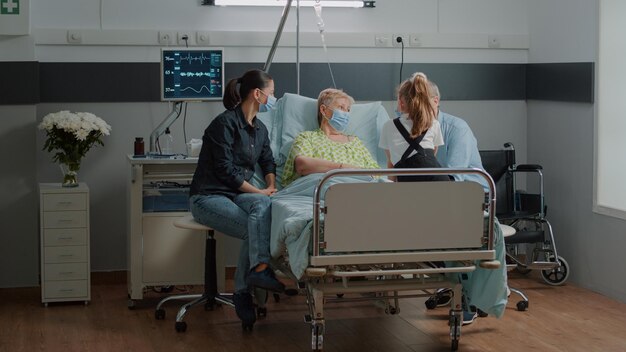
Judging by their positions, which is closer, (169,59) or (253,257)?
(253,257)

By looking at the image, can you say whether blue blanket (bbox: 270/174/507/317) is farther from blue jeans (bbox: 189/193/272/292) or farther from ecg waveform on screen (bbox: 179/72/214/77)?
ecg waveform on screen (bbox: 179/72/214/77)

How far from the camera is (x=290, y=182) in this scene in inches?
220

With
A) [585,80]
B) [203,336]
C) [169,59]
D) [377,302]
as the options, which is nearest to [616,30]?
[585,80]

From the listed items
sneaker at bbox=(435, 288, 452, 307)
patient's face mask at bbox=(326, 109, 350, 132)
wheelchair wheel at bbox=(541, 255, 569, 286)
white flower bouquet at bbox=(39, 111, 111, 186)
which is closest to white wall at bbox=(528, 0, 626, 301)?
wheelchair wheel at bbox=(541, 255, 569, 286)

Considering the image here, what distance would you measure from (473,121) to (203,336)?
2817 millimetres

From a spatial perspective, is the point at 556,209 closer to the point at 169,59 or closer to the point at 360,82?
the point at 360,82

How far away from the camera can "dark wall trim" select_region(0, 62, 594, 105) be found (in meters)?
6.12

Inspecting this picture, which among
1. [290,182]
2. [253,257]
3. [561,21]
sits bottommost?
[253,257]

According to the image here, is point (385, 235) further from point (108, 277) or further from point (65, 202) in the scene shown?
point (108, 277)

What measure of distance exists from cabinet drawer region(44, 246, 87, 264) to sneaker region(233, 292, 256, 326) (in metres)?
1.16

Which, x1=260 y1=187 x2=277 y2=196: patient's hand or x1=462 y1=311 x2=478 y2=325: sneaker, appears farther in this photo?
x1=260 y1=187 x2=277 y2=196: patient's hand

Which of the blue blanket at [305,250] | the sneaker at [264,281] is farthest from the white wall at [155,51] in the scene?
the sneaker at [264,281]

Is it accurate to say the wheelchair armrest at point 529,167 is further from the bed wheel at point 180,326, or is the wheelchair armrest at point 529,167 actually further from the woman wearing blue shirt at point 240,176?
the bed wheel at point 180,326

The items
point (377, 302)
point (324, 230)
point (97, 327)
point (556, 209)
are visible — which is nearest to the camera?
point (324, 230)
